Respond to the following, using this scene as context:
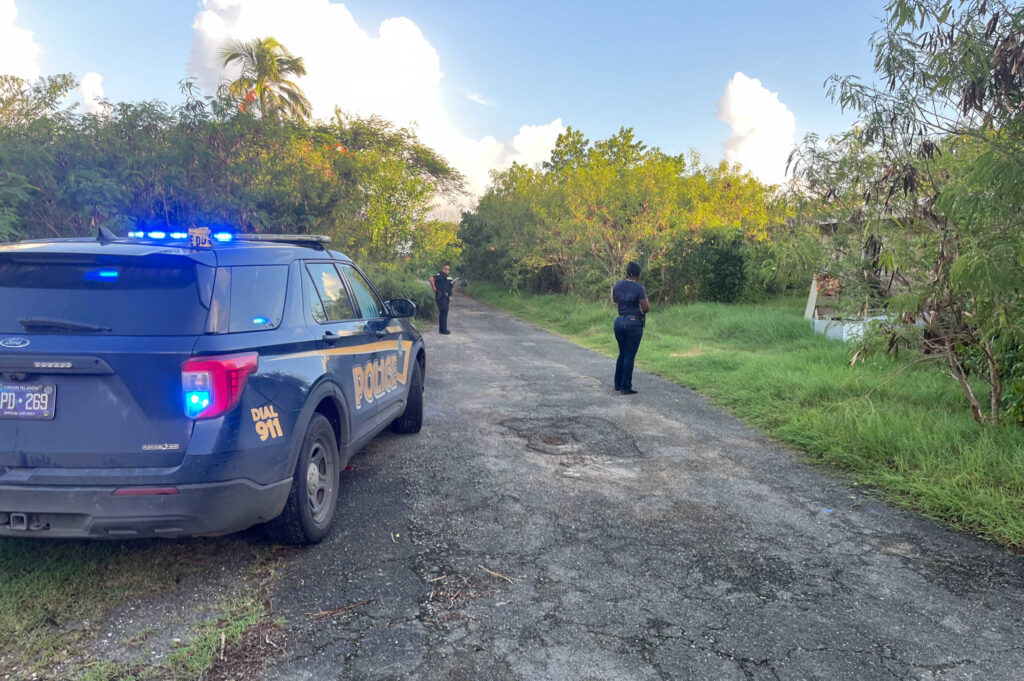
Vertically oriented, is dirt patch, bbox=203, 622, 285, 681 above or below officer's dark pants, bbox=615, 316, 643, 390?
below

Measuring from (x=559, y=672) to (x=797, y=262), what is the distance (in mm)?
5375

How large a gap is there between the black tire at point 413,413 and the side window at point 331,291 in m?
1.48

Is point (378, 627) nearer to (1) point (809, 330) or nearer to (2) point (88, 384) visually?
(2) point (88, 384)

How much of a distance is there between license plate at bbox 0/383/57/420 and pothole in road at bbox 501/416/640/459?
379cm

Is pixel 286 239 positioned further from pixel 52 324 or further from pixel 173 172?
pixel 173 172

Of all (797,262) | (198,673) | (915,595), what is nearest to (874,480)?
(915,595)

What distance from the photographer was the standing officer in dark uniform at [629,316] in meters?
8.42

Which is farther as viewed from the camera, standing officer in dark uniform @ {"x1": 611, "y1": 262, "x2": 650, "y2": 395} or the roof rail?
standing officer in dark uniform @ {"x1": 611, "y1": 262, "x2": 650, "y2": 395}

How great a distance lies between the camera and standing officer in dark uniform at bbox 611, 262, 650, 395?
8422 millimetres

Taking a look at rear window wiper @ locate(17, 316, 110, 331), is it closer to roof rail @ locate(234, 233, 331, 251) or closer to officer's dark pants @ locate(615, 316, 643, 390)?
roof rail @ locate(234, 233, 331, 251)

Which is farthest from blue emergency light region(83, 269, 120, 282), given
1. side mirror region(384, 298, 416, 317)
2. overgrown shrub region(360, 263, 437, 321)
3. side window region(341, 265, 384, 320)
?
overgrown shrub region(360, 263, 437, 321)

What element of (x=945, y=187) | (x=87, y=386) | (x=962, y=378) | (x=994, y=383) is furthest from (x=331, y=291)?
(x=994, y=383)

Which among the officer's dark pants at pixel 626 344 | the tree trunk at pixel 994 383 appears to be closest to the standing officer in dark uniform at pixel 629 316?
the officer's dark pants at pixel 626 344

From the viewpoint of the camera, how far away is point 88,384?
304 centimetres
